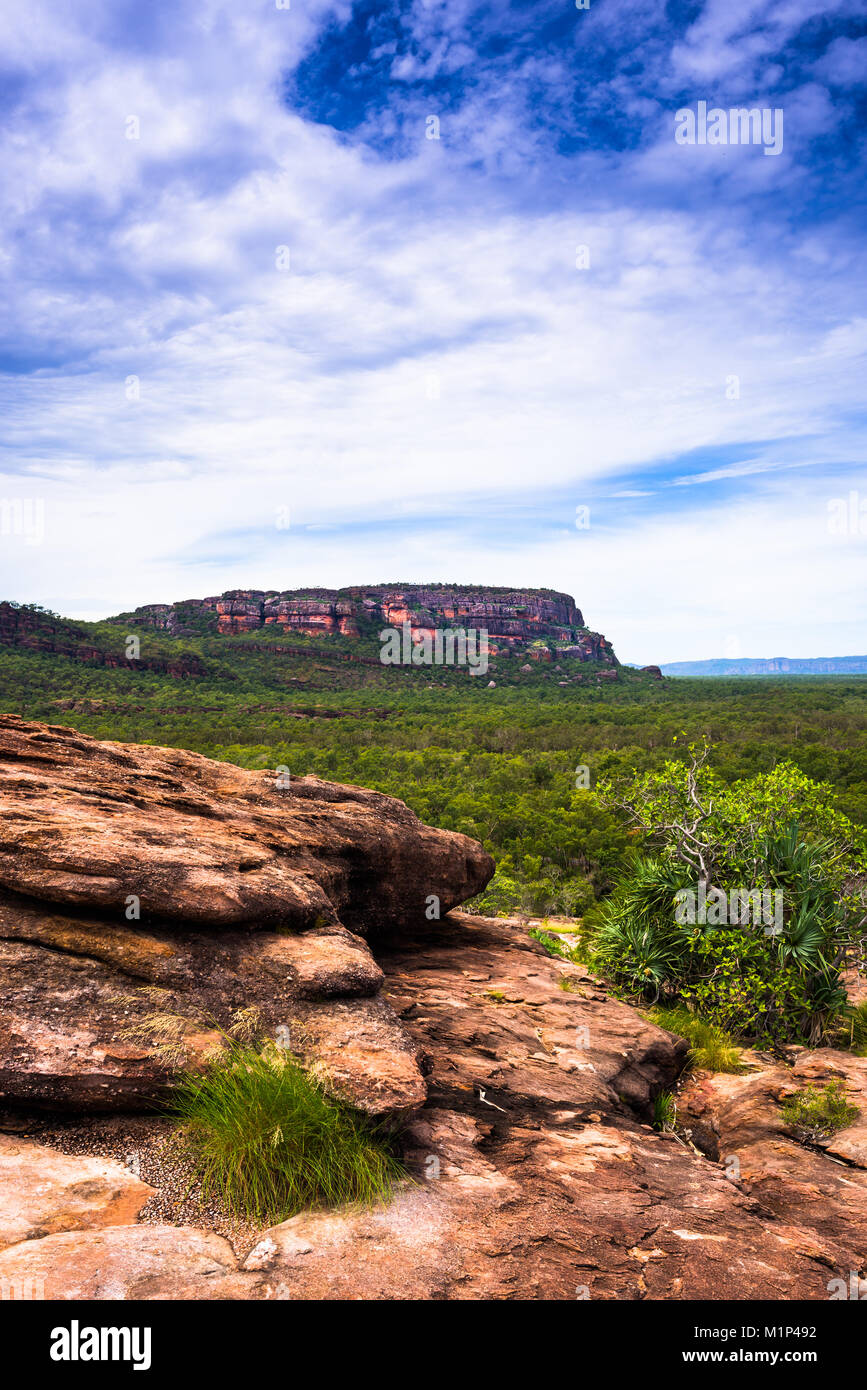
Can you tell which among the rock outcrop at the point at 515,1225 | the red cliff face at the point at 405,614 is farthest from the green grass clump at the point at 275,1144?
the red cliff face at the point at 405,614

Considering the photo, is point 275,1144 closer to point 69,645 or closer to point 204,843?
point 204,843

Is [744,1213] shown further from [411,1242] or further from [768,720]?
[768,720]

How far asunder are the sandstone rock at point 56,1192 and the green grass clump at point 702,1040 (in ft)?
26.1

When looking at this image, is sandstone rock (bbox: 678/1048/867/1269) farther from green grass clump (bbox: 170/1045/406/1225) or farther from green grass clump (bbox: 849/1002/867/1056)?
green grass clump (bbox: 170/1045/406/1225)

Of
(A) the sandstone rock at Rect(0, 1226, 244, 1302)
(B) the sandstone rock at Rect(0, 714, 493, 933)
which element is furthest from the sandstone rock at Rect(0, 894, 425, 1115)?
(A) the sandstone rock at Rect(0, 1226, 244, 1302)

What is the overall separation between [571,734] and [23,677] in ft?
167

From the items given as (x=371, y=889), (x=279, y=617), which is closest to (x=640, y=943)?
(x=371, y=889)

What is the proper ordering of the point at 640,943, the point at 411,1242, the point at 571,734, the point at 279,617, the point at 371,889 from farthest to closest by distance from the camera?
Answer: the point at 279,617 < the point at 571,734 < the point at 640,943 < the point at 371,889 < the point at 411,1242

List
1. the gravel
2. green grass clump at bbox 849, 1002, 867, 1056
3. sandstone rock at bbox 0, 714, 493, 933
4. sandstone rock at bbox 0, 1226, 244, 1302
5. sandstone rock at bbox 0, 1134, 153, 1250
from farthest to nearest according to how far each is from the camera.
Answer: green grass clump at bbox 849, 1002, 867, 1056 → sandstone rock at bbox 0, 714, 493, 933 → the gravel → sandstone rock at bbox 0, 1134, 153, 1250 → sandstone rock at bbox 0, 1226, 244, 1302

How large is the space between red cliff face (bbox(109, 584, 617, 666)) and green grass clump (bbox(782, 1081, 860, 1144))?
124m

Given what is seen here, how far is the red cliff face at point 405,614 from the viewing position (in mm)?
138625

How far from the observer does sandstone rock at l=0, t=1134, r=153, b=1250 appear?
13.3ft

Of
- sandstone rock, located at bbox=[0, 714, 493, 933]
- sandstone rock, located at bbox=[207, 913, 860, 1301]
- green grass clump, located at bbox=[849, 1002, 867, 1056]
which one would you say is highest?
sandstone rock, located at bbox=[0, 714, 493, 933]

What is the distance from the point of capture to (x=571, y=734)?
2302 inches
